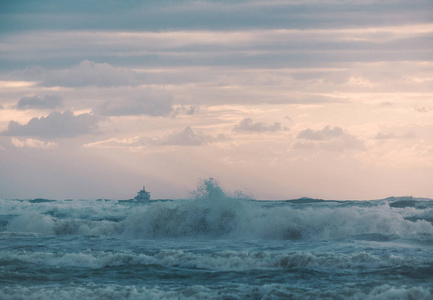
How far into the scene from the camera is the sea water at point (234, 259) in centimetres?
1392

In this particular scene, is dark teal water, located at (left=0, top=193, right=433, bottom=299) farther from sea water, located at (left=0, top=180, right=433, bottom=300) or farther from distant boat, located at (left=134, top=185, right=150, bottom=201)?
distant boat, located at (left=134, top=185, right=150, bottom=201)

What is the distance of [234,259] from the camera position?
1750cm

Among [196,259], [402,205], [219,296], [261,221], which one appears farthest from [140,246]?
[402,205]

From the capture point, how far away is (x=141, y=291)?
1415 cm

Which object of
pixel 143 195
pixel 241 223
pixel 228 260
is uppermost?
pixel 143 195

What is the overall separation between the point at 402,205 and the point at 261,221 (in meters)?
17.3

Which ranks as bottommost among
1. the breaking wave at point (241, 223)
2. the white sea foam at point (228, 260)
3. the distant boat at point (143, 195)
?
the white sea foam at point (228, 260)

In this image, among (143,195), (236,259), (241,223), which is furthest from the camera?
(143,195)

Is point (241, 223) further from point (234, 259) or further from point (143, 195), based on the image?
point (143, 195)

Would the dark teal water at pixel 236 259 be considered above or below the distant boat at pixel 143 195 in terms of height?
below

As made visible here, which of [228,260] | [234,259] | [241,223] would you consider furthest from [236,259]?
[241,223]

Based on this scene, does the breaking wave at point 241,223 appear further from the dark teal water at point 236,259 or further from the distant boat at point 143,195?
the distant boat at point 143,195

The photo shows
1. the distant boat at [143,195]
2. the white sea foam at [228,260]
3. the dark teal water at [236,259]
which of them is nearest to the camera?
the dark teal water at [236,259]

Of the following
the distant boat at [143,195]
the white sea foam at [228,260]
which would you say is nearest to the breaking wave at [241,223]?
the white sea foam at [228,260]
